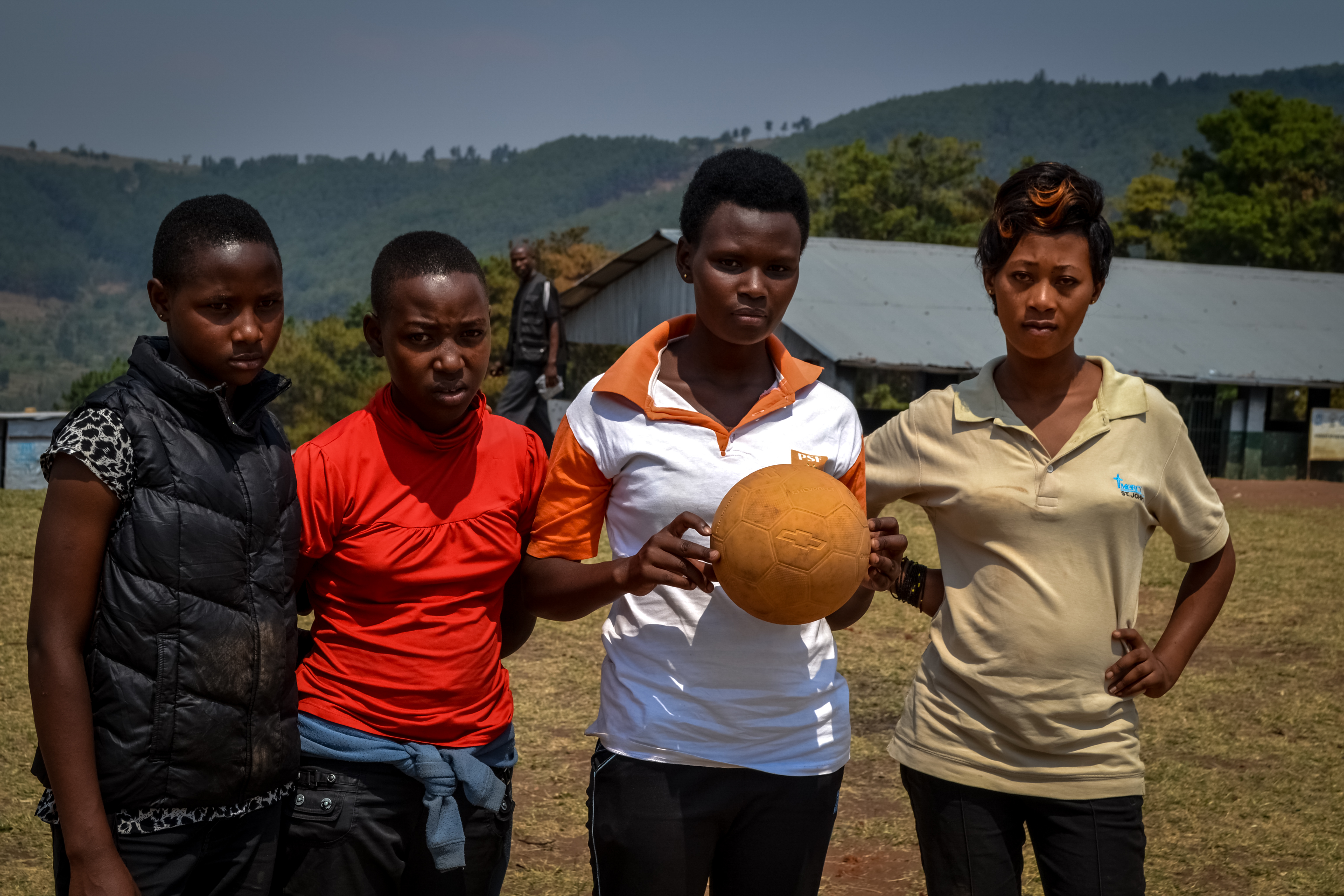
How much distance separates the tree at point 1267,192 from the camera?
42312mm

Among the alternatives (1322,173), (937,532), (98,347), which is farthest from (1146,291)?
(98,347)

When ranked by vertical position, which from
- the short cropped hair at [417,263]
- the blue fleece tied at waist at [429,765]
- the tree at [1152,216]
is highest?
the tree at [1152,216]

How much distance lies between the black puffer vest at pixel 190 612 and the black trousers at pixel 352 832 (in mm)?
78

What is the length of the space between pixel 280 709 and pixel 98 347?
11897cm

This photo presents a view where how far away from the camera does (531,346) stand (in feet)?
38.0

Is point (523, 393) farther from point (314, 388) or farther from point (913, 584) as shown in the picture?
point (314, 388)

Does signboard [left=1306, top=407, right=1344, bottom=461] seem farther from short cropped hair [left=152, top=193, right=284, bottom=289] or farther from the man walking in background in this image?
short cropped hair [left=152, top=193, right=284, bottom=289]

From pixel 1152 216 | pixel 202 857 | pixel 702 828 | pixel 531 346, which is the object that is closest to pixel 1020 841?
pixel 702 828

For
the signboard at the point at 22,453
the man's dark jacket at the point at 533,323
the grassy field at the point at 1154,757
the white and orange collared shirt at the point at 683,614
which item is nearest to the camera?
the white and orange collared shirt at the point at 683,614

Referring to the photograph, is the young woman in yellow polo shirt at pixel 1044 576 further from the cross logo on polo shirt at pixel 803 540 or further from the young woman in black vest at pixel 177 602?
the young woman in black vest at pixel 177 602

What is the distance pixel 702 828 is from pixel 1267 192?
48.9 m

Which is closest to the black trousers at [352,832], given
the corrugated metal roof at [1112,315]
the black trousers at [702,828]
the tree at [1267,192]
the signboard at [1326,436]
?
the black trousers at [702,828]

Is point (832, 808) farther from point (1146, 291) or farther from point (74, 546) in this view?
point (1146, 291)

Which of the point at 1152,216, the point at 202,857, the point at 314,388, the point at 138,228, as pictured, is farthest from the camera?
the point at 138,228
